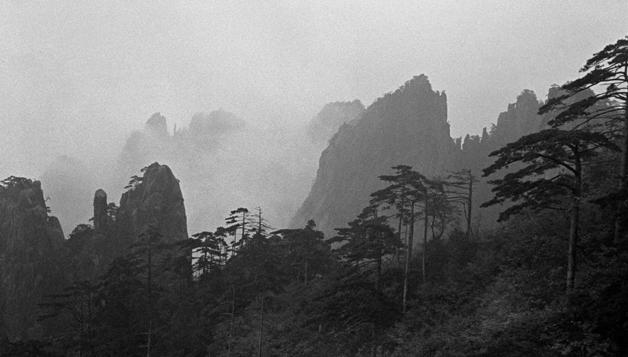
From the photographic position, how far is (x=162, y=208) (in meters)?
70.8

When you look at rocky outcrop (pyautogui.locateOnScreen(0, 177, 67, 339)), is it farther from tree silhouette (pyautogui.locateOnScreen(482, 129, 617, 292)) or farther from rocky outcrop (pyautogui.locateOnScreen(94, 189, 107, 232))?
tree silhouette (pyautogui.locateOnScreen(482, 129, 617, 292))

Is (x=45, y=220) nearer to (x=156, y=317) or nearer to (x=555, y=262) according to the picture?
(x=156, y=317)

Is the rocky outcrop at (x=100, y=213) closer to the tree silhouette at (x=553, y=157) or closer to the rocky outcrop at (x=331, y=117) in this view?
Result: the tree silhouette at (x=553, y=157)

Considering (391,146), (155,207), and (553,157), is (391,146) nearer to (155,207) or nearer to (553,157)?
(155,207)

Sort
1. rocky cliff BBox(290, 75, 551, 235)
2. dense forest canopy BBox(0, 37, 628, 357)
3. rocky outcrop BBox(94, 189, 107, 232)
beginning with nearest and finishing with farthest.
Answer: dense forest canopy BBox(0, 37, 628, 357) → rocky outcrop BBox(94, 189, 107, 232) → rocky cliff BBox(290, 75, 551, 235)

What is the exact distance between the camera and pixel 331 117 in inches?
7672

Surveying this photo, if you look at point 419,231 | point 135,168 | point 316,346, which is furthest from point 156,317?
point 135,168

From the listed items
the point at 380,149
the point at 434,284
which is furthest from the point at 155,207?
the point at 380,149

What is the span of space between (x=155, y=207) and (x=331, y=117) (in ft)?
444

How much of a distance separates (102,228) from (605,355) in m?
71.0

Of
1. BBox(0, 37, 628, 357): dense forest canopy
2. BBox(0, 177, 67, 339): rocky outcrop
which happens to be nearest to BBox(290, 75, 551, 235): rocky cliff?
BBox(0, 37, 628, 357): dense forest canopy

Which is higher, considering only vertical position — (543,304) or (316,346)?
(543,304)

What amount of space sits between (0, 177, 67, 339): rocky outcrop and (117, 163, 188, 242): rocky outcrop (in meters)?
11.5

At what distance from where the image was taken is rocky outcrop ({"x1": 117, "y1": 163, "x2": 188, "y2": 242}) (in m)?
68.4
